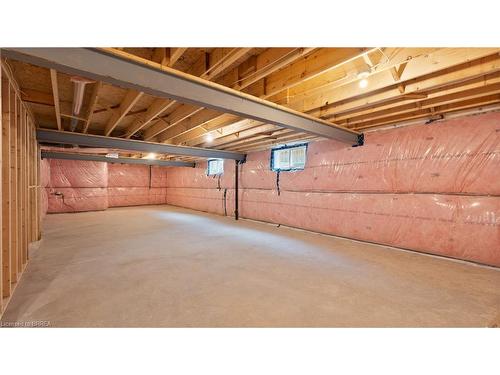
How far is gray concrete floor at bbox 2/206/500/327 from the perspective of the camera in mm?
1939

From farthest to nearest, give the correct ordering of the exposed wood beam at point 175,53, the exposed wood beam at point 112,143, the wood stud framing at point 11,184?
the exposed wood beam at point 112,143, the wood stud framing at point 11,184, the exposed wood beam at point 175,53

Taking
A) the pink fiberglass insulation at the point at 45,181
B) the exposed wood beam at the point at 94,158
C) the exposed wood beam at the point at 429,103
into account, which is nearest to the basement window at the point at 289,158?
the exposed wood beam at the point at 429,103

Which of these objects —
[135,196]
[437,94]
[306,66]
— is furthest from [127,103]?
[135,196]

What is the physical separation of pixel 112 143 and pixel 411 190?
20.6 ft

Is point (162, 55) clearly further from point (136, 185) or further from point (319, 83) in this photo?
point (136, 185)

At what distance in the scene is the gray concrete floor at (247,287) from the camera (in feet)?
6.36

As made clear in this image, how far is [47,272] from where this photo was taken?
9.63 feet

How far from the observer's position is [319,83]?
279 centimetres

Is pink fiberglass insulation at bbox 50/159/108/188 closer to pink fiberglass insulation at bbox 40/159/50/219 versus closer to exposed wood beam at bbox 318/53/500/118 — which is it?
pink fiberglass insulation at bbox 40/159/50/219

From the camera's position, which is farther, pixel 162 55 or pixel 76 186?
pixel 76 186

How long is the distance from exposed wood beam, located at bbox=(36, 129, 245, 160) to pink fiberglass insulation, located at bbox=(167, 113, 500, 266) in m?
2.66

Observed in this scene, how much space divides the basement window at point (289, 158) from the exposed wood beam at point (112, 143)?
6.15 ft

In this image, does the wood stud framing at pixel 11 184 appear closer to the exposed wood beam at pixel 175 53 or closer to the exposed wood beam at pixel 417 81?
the exposed wood beam at pixel 175 53
